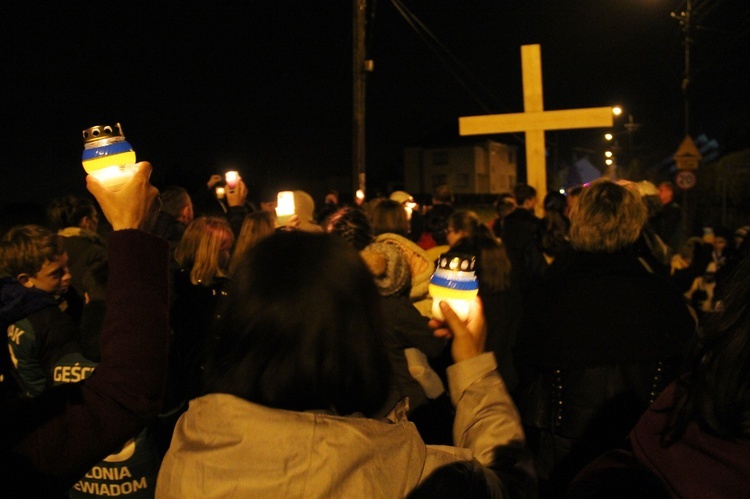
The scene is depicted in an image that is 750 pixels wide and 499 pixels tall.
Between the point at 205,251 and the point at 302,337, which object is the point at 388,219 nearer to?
the point at 205,251

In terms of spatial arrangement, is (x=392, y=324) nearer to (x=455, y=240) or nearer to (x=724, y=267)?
(x=455, y=240)

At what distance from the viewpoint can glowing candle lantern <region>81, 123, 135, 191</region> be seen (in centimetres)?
175

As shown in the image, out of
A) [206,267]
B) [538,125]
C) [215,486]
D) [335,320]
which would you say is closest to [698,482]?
[335,320]

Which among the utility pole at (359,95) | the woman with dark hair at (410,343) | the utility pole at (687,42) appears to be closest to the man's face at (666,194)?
the utility pole at (359,95)

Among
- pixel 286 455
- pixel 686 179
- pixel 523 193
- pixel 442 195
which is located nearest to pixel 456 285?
pixel 286 455

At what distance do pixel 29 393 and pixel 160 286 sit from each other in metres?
2.19

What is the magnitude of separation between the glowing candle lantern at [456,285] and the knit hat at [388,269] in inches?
59.4

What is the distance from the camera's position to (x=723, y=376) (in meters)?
1.43

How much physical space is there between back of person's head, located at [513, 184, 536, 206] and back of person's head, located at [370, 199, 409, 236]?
2812 millimetres

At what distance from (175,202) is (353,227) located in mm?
2835

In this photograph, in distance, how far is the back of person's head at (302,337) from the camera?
58.2 inches

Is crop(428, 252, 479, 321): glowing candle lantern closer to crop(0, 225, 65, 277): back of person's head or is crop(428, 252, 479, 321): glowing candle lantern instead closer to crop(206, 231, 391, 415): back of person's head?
crop(206, 231, 391, 415): back of person's head

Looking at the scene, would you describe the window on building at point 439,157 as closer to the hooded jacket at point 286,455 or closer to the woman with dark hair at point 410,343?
the woman with dark hair at point 410,343

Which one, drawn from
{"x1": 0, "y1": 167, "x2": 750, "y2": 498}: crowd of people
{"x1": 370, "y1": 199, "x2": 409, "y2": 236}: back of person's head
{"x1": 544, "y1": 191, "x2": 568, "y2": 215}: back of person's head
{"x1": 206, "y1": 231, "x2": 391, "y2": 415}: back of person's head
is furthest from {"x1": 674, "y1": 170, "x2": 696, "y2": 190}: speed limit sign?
{"x1": 206, "y1": 231, "x2": 391, "y2": 415}: back of person's head
